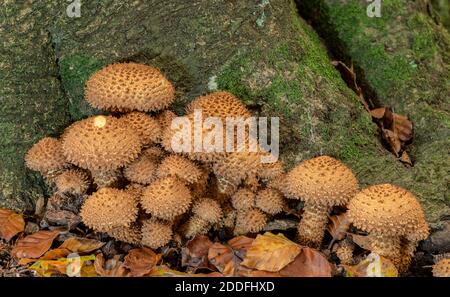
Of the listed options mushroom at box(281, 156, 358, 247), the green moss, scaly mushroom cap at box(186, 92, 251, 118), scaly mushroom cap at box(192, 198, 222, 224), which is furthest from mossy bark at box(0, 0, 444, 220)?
scaly mushroom cap at box(192, 198, 222, 224)

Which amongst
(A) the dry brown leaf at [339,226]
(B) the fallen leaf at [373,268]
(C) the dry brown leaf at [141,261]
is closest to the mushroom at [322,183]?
(A) the dry brown leaf at [339,226]

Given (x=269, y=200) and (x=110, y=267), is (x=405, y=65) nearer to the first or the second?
(x=269, y=200)

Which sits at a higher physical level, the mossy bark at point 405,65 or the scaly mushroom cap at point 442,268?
the mossy bark at point 405,65

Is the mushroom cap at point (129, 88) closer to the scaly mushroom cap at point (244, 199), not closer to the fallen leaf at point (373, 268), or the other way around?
the scaly mushroom cap at point (244, 199)

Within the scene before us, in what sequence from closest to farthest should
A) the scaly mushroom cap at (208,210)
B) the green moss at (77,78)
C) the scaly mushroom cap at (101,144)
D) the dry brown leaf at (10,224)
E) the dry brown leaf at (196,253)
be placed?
1. the scaly mushroom cap at (101,144)
2. the dry brown leaf at (196,253)
3. the scaly mushroom cap at (208,210)
4. the dry brown leaf at (10,224)
5. the green moss at (77,78)

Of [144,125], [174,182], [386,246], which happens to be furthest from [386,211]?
[144,125]

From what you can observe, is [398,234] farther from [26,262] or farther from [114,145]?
[26,262]
